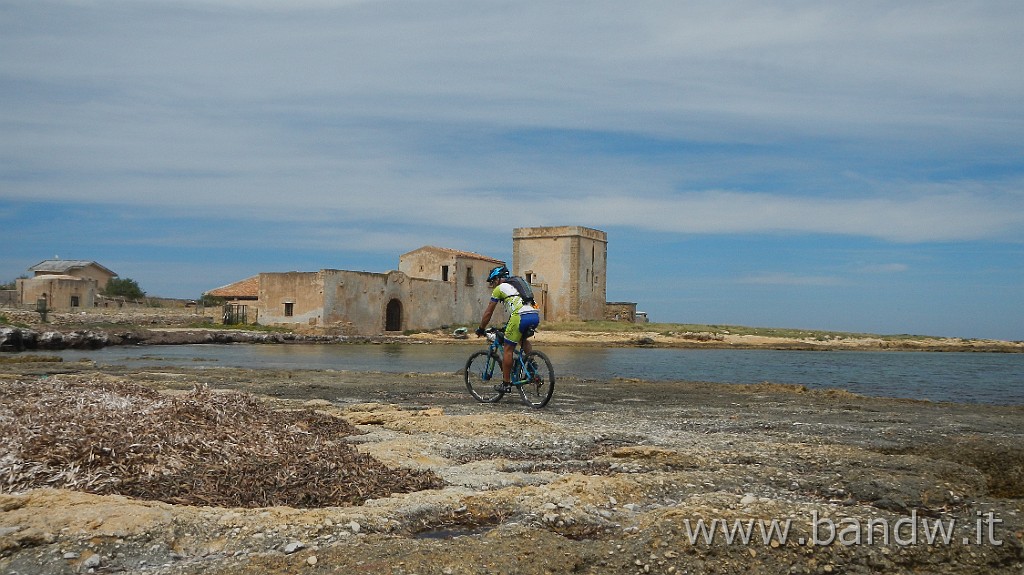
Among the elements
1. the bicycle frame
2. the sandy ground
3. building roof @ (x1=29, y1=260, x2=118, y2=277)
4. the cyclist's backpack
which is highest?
building roof @ (x1=29, y1=260, x2=118, y2=277)

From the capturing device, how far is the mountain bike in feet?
32.6

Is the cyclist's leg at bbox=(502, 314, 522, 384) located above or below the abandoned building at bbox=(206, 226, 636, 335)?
below

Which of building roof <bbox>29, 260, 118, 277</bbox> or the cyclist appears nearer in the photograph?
the cyclist

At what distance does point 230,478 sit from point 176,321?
43049 mm

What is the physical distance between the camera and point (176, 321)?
1763 inches

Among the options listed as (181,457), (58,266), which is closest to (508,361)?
(181,457)

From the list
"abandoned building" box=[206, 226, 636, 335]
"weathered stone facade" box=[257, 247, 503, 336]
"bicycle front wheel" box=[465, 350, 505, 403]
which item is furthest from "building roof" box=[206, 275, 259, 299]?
"bicycle front wheel" box=[465, 350, 505, 403]

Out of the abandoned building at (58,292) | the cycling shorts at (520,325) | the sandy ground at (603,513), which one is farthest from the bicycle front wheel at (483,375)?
the abandoned building at (58,292)

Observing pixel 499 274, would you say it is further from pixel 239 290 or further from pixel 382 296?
pixel 239 290

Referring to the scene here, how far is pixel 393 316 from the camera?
45562 millimetres

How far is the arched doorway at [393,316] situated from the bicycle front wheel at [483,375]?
34.4m

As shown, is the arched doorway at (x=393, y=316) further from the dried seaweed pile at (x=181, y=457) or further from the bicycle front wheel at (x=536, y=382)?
the dried seaweed pile at (x=181, y=457)

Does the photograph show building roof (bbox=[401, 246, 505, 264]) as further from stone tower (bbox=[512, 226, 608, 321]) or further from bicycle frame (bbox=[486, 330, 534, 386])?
bicycle frame (bbox=[486, 330, 534, 386])

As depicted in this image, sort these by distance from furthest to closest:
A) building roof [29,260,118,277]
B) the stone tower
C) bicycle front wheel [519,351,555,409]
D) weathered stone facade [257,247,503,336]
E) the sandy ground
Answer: building roof [29,260,118,277] → the stone tower → weathered stone facade [257,247,503,336] → bicycle front wheel [519,351,555,409] → the sandy ground
